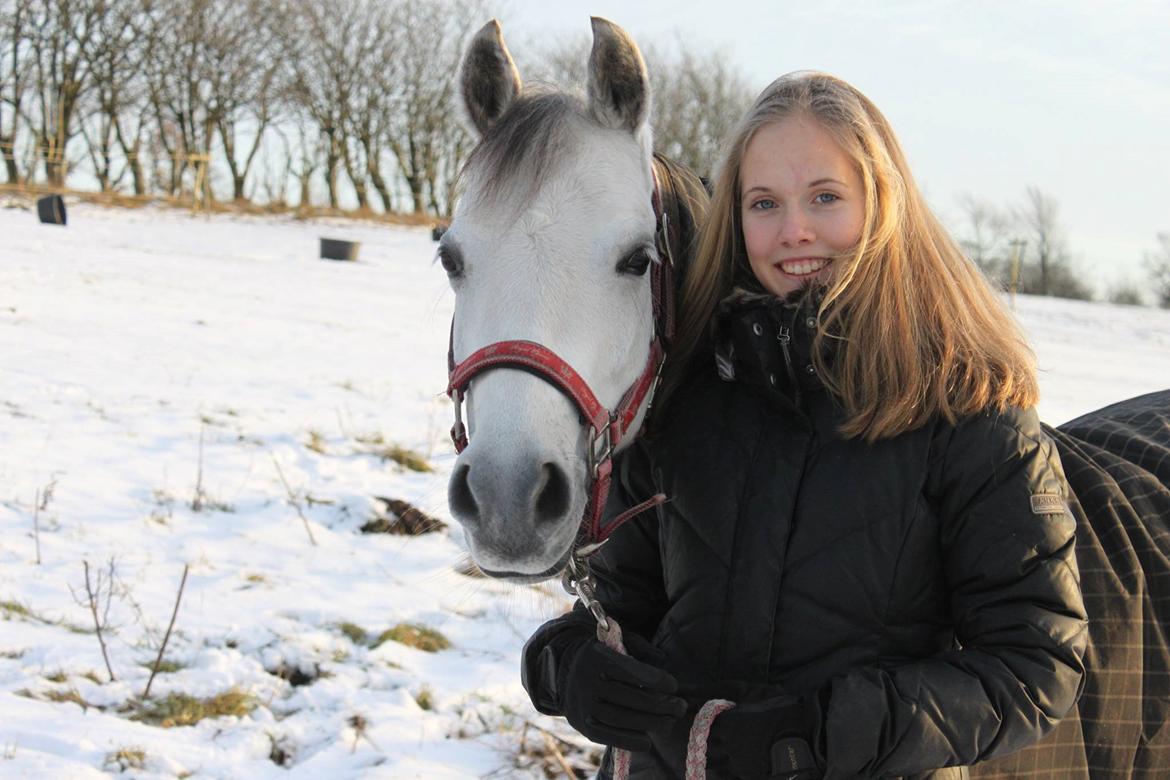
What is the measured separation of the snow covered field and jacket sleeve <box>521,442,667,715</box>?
0.67 m

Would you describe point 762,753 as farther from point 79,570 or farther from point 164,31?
point 164,31

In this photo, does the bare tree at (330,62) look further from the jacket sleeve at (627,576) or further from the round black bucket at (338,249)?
the jacket sleeve at (627,576)

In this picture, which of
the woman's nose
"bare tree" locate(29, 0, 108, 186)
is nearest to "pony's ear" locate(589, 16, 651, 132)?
the woman's nose

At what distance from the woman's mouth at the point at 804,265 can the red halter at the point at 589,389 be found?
26 centimetres

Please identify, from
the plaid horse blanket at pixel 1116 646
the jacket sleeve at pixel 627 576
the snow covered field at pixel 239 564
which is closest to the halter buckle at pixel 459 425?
the jacket sleeve at pixel 627 576

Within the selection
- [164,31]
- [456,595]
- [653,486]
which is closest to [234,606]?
A: [456,595]

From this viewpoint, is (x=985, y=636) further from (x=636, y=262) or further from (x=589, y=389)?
(x=636, y=262)

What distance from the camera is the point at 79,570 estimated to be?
3908 mm

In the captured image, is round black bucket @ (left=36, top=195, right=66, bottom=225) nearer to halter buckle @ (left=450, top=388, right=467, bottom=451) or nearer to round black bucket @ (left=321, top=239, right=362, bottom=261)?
round black bucket @ (left=321, top=239, right=362, bottom=261)

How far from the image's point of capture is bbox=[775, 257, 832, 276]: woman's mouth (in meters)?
1.75

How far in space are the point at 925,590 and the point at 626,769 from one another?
1.99ft

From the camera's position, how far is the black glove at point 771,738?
4.64ft

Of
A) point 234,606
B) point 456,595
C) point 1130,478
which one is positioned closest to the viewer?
point 1130,478

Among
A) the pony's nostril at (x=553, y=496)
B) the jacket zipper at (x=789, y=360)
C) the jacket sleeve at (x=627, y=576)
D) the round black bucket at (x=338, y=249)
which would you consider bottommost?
the round black bucket at (x=338, y=249)
